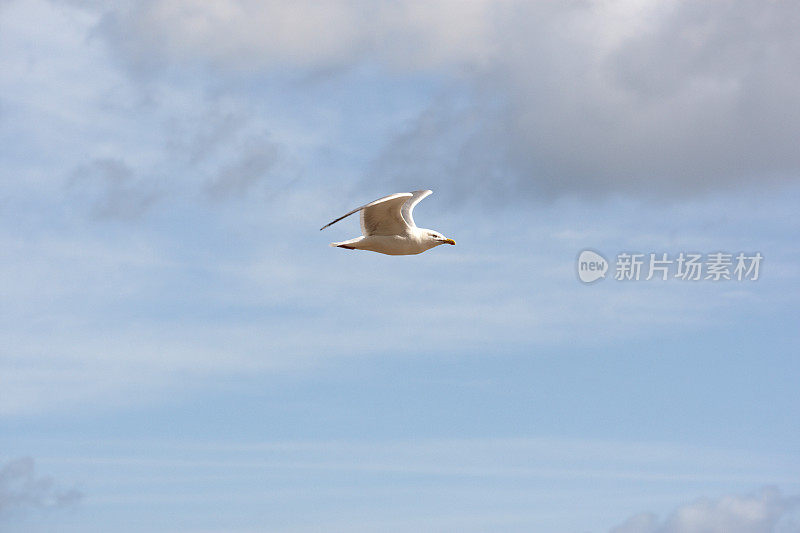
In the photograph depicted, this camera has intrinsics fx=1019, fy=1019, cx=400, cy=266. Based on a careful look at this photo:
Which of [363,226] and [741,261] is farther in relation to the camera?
[741,261]

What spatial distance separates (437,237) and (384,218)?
2.75 m

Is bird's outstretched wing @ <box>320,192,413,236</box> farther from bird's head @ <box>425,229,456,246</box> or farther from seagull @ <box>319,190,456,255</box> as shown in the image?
bird's head @ <box>425,229,456,246</box>

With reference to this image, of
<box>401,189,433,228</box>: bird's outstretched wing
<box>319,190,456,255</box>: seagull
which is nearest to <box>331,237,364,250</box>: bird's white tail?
<box>319,190,456,255</box>: seagull

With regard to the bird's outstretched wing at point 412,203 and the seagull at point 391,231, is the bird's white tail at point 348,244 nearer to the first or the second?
the seagull at point 391,231

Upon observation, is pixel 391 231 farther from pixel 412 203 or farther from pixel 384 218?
pixel 412 203

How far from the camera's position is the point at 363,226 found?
3447cm

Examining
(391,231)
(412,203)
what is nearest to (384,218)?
(391,231)

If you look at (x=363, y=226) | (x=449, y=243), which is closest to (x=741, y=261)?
(x=449, y=243)

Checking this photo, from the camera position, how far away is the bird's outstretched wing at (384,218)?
111 ft

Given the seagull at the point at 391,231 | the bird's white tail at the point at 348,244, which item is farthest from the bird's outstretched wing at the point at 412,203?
the bird's white tail at the point at 348,244

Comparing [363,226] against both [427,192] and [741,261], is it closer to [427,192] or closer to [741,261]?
[427,192]

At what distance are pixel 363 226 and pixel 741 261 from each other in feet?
53.7

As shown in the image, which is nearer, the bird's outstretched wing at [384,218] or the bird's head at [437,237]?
the bird's outstretched wing at [384,218]

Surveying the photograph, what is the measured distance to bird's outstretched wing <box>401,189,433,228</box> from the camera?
3559 centimetres
